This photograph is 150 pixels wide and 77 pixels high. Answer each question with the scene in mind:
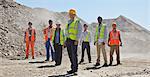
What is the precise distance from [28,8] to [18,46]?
1475 centimetres

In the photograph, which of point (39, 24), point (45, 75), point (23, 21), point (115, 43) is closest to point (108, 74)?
point (45, 75)

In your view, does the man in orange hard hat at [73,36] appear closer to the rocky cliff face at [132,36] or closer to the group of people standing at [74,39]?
the group of people standing at [74,39]

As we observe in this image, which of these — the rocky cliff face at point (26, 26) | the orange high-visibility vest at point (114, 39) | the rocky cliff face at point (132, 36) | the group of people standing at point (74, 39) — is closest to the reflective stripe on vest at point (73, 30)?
the group of people standing at point (74, 39)

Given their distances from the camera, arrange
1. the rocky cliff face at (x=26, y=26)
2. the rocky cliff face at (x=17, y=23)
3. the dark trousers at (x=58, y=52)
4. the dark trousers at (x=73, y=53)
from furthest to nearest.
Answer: the rocky cliff face at (x=26, y=26)
the rocky cliff face at (x=17, y=23)
the dark trousers at (x=58, y=52)
the dark trousers at (x=73, y=53)

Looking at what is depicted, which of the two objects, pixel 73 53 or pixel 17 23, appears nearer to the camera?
pixel 73 53

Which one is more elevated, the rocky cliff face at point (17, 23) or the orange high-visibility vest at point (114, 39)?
the rocky cliff face at point (17, 23)

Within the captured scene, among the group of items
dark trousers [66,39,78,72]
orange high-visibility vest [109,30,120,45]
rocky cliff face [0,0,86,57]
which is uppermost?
rocky cliff face [0,0,86,57]

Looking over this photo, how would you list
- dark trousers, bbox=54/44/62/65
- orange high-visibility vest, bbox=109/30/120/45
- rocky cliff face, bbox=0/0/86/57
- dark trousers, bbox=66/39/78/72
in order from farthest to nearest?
rocky cliff face, bbox=0/0/86/57 < orange high-visibility vest, bbox=109/30/120/45 < dark trousers, bbox=54/44/62/65 < dark trousers, bbox=66/39/78/72

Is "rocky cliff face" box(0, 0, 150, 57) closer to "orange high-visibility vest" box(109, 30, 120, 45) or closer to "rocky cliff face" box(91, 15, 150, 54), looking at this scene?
"rocky cliff face" box(91, 15, 150, 54)

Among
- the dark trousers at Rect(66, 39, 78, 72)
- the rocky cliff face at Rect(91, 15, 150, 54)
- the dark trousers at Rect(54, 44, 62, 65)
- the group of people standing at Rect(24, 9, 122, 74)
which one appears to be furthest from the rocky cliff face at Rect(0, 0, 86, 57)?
the dark trousers at Rect(66, 39, 78, 72)

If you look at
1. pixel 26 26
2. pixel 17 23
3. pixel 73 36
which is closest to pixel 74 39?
pixel 73 36

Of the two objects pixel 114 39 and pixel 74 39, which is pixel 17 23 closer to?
pixel 114 39

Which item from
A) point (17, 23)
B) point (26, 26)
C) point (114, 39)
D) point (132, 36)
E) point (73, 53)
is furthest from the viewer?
point (132, 36)

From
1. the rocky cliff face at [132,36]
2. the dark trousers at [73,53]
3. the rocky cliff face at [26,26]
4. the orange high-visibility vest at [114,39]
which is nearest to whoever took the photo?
the dark trousers at [73,53]
